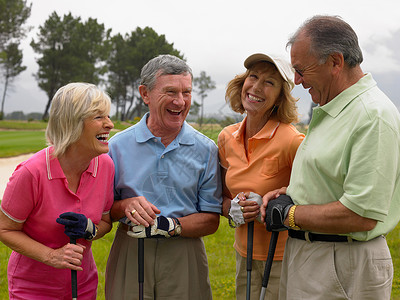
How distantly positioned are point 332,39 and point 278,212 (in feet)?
3.27

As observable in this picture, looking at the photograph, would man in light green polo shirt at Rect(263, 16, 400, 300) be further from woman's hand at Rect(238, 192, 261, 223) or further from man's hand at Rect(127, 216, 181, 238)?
man's hand at Rect(127, 216, 181, 238)

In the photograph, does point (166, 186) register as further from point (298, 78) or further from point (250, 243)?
point (298, 78)

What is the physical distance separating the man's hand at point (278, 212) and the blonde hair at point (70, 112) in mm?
1171

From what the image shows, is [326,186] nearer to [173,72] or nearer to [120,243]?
[173,72]

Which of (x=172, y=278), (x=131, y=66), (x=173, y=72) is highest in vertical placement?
(x=131, y=66)

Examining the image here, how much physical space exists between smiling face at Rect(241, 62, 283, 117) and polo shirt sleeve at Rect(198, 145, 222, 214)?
498mm

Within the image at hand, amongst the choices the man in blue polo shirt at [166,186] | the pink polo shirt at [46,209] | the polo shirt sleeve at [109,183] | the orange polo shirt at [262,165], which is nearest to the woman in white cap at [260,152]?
the orange polo shirt at [262,165]

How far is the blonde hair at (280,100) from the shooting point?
3230mm

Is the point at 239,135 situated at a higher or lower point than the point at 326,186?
higher

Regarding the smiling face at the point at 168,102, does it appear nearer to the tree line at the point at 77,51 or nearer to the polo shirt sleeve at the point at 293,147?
the polo shirt sleeve at the point at 293,147

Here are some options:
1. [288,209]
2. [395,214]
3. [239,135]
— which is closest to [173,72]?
[239,135]

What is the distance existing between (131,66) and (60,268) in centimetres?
5599

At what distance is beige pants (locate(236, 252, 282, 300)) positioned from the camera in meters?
3.26

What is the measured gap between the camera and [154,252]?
3281 mm
